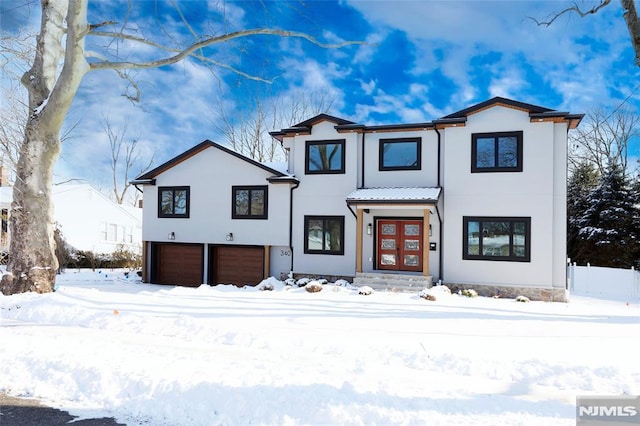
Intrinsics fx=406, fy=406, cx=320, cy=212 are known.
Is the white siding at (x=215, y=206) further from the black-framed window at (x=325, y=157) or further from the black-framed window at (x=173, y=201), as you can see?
the black-framed window at (x=325, y=157)

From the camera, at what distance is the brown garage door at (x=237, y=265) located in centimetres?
1553

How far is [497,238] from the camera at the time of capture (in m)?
13.0

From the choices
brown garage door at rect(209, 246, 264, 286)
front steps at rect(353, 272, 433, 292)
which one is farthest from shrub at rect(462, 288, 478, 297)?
brown garage door at rect(209, 246, 264, 286)

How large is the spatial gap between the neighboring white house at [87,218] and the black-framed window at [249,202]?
12.6 meters

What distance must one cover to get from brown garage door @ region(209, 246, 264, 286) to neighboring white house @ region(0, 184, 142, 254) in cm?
1144

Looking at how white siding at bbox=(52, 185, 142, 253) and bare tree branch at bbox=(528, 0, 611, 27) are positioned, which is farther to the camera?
white siding at bbox=(52, 185, 142, 253)

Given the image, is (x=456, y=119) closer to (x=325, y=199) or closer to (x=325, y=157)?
(x=325, y=157)

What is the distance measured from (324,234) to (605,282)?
10793mm

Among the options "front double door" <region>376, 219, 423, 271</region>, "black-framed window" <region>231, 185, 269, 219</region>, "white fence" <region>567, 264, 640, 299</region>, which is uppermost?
"black-framed window" <region>231, 185, 269, 219</region>

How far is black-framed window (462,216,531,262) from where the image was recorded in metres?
12.7

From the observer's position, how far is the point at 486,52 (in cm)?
1695

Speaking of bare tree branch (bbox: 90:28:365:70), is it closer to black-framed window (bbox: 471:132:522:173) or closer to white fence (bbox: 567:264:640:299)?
black-framed window (bbox: 471:132:522:173)

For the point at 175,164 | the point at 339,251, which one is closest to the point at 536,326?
the point at 339,251

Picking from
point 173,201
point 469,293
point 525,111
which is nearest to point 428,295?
point 469,293
